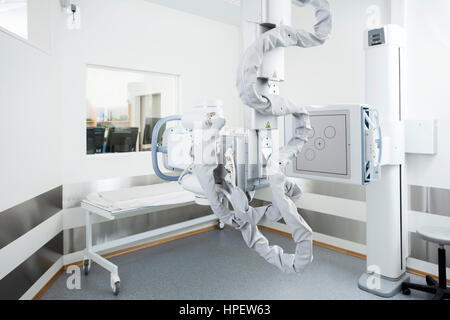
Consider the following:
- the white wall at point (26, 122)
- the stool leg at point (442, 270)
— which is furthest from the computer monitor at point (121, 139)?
the stool leg at point (442, 270)

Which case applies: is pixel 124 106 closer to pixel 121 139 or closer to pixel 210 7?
pixel 121 139

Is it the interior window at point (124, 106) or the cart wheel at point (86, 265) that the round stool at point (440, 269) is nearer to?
the cart wheel at point (86, 265)

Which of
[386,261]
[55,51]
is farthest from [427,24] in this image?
[55,51]

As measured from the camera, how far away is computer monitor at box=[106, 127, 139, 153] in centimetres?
367

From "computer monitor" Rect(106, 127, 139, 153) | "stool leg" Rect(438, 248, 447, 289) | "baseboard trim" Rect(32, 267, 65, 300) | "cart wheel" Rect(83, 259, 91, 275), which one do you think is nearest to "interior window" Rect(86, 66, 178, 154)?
"computer monitor" Rect(106, 127, 139, 153)

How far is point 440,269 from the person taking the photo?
2607mm

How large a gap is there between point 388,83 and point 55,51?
9.85ft

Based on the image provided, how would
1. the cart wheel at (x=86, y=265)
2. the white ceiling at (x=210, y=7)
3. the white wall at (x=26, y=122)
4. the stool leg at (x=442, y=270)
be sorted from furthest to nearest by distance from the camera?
the white ceiling at (x=210, y=7), the cart wheel at (x=86, y=265), the stool leg at (x=442, y=270), the white wall at (x=26, y=122)

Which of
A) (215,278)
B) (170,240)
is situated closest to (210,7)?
(170,240)

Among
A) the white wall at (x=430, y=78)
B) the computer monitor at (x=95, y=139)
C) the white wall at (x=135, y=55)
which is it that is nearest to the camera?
the white wall at (x=430, y=78)

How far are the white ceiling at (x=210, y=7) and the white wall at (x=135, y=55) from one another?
0.33 feet

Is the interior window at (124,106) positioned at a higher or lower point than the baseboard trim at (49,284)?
higher

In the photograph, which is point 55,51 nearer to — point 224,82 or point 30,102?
point 30,102

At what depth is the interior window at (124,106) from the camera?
355 cm
